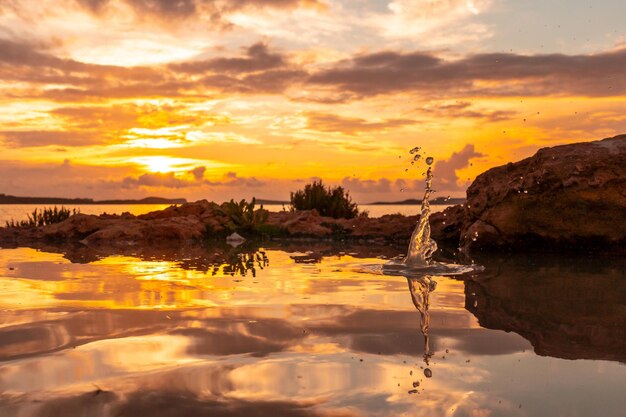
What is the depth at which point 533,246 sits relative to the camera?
12383 millimetres

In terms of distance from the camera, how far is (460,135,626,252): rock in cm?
1197

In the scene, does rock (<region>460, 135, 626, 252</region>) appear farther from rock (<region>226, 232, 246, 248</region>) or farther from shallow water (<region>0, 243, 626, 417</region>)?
rock (<region>226, 232, 246, 248</region>)

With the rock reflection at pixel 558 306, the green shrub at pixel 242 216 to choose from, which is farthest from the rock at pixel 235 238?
the rock reflection at pixel 558 306

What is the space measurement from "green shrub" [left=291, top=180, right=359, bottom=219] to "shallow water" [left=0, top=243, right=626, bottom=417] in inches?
519

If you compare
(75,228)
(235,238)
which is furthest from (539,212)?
(75,228)

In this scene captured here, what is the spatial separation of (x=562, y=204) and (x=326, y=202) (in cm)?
1004

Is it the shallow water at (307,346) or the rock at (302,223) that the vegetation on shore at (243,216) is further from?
the shallow water at (307,346)

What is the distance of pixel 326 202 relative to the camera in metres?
21.4

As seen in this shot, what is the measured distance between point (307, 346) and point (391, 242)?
11.6 m

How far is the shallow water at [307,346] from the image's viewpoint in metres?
2.94

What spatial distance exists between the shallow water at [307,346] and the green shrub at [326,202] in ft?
43.2

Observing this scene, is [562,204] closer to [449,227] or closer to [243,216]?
[449,227]

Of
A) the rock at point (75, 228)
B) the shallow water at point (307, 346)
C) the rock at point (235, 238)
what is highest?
the rock at point (75, 228)

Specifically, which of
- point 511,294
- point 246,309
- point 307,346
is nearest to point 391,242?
point 511,294
